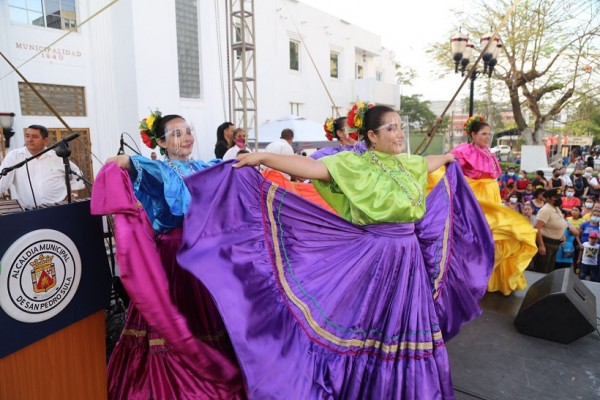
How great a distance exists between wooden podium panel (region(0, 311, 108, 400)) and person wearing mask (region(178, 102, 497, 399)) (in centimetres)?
56

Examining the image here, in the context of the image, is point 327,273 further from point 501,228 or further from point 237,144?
point 237,144

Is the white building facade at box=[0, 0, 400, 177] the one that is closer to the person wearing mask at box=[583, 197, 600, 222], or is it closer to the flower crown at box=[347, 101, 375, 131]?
the flower crown at box=[347, 101, 375, 131]

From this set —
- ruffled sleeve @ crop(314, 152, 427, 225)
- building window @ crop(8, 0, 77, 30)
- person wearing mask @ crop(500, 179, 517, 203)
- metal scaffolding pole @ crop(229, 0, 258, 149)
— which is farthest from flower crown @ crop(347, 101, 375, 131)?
building window @ crop(8, 0, 77, 30)

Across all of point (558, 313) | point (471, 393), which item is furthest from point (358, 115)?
point (558, 313)

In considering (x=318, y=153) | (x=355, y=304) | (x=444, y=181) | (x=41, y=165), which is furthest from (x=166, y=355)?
(x=41, y=165)

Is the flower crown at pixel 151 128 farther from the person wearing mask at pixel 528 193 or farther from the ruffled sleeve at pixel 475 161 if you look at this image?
the person wearing mask at pixel 528 193

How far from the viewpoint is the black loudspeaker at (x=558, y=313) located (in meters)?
3.24

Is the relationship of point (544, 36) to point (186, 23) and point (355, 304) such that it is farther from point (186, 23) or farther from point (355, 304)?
point (355, 304)

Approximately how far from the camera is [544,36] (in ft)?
49.1

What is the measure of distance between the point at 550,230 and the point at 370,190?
394 cm

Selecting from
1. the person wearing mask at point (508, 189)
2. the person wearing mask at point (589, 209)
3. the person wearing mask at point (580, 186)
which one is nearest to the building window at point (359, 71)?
the person wearing mask at point (580, 186)

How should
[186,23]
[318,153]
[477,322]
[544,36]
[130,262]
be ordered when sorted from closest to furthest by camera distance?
[130,262] → [477,322] → [318,153] → [186,23] → [544,36]

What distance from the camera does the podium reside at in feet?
5.41

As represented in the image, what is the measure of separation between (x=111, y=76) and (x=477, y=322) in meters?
9.77
